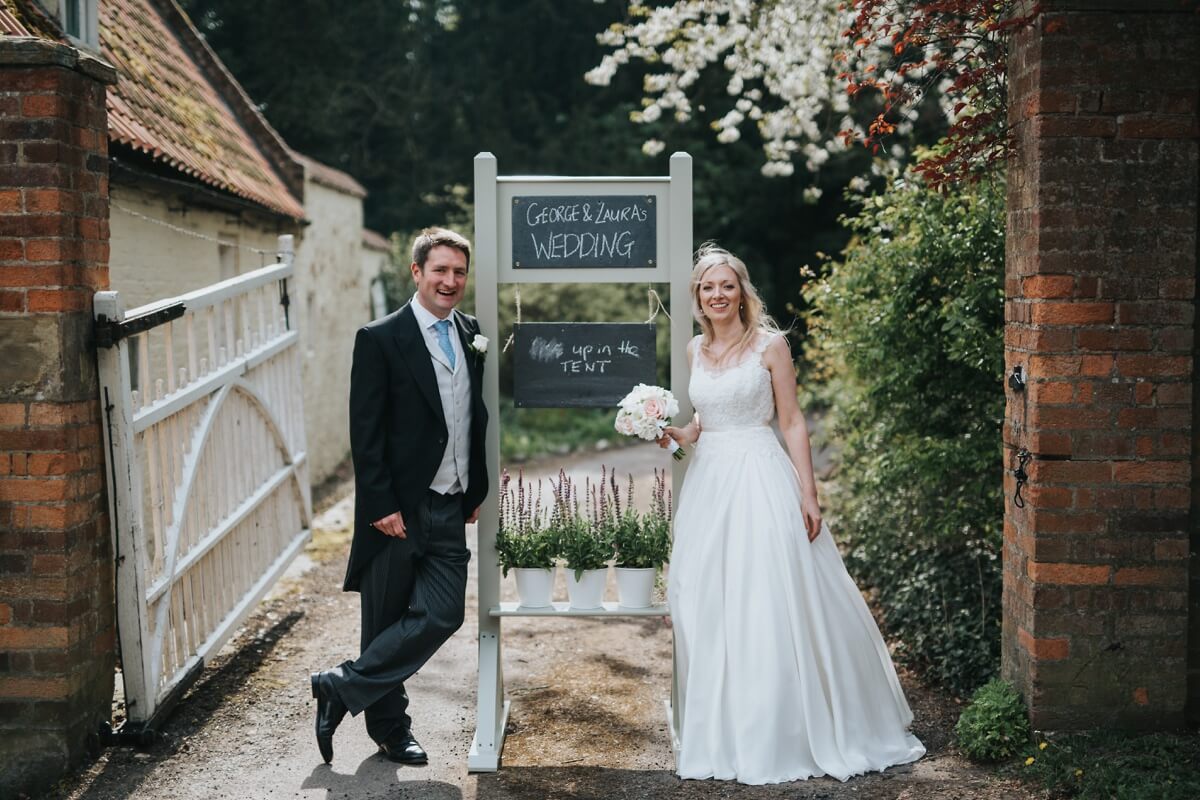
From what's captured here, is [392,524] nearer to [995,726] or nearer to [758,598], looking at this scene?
[758,598]

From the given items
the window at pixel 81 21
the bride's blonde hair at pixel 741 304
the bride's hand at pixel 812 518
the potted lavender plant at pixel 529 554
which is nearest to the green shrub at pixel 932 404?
the bride's hand at pixel 812 518

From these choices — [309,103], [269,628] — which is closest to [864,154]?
[309,103]

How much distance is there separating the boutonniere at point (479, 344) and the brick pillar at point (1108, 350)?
218 centimetres

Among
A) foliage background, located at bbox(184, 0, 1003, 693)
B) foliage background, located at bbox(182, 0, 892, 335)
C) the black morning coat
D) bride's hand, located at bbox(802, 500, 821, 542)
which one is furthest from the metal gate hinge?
foliage background, located at bbox(182, 0, 892, 335)

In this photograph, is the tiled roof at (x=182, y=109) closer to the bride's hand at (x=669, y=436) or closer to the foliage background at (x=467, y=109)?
the bride's hand at (x=669, y=436)

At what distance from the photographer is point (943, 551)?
6871mm

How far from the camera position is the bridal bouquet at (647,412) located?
4.58 meters

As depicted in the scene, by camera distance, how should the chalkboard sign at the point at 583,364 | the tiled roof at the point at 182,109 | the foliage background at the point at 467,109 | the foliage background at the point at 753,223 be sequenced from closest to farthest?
the chalkboard sign at the point at 583,364 < the foliage background at the point at 753,223 < the tiled roof at the point at 182,109 < the foliage background at the point at 467,109

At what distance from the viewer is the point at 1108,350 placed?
4.34 meters

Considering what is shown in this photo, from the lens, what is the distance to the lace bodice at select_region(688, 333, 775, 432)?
15.5ft

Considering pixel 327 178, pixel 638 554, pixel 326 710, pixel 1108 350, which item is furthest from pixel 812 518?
A: pixel 327 178

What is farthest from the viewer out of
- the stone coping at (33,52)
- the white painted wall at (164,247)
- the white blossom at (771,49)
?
the white blossom at (771,49)

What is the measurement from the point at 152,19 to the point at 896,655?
9261mm

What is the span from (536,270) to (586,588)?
139cm
